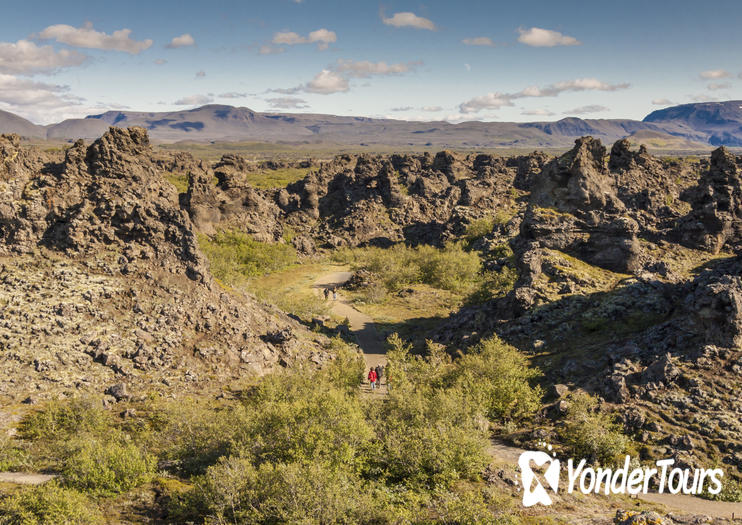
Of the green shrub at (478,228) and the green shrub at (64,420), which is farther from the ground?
the green shrub at (478,228)

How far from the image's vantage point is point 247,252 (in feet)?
268

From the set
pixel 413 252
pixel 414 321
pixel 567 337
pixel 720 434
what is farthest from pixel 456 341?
pixel 413 252

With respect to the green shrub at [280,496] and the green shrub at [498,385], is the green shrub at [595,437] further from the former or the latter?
the green shrub at [280,496]

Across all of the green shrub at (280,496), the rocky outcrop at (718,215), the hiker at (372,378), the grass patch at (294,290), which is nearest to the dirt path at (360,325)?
the hiker at (372,378)

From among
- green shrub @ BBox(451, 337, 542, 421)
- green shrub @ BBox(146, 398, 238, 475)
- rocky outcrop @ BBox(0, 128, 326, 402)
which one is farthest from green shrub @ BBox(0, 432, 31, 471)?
green shrub @ BBox(451, 337, 542, 421)

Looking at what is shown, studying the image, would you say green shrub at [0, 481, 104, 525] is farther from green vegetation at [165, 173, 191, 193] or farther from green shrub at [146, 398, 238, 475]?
green vegetation at [165, 173, 191, 193]

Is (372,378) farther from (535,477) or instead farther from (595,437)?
(595,437)

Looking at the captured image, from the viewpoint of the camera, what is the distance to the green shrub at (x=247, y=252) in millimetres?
75938

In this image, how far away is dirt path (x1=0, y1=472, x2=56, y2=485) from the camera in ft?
59.8

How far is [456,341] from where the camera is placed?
41938 millimetres

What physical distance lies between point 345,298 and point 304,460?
170ft

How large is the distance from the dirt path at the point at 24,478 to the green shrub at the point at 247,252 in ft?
177

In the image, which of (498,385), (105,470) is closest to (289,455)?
(105,470)

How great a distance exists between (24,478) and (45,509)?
624cm
